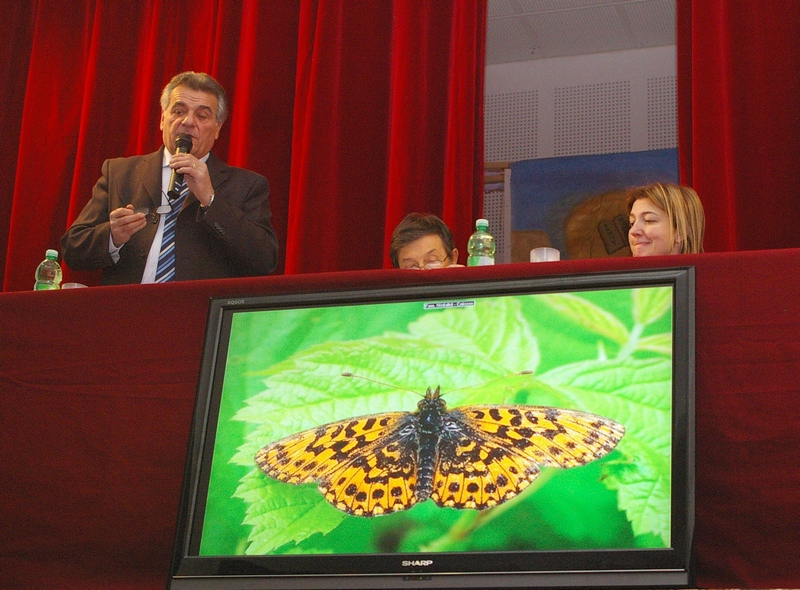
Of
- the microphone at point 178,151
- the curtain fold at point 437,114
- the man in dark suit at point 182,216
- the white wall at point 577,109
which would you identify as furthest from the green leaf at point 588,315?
the white wall at point 577,109

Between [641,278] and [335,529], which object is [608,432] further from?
[335,529]

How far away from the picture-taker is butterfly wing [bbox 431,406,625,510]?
0.92 m

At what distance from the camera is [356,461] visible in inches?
38.6

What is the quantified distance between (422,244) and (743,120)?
0.98 meters

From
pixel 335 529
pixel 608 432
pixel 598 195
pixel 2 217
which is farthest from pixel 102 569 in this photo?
pixel 598 195

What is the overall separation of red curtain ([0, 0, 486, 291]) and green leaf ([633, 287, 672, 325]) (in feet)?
6.08

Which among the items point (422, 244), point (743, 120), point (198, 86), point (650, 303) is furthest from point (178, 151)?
point (743, 120)

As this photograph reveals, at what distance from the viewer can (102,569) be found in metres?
1.13

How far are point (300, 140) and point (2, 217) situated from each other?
3.57 ft

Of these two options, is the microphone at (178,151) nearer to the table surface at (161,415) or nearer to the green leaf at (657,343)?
the table surface at (161,415)

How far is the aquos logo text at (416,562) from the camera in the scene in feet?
2.97

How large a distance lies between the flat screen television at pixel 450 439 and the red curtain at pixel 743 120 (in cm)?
166

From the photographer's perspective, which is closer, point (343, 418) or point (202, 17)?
point (343, 418)

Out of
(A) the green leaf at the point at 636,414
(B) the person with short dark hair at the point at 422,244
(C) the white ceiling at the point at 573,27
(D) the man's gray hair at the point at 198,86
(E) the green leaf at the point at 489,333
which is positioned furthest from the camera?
(C) the white ceiling at the point at 573,27
